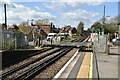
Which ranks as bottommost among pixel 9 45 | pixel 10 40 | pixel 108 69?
pixel 108 69

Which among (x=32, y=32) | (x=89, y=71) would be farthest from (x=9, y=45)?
(x=32, y=32)

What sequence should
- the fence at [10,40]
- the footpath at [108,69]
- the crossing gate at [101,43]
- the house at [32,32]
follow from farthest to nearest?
the house at [32,32] < the crossing gate at [101,43] < the fence at [10,40] < the footpath at [108,69]

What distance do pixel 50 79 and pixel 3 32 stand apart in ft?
53.2

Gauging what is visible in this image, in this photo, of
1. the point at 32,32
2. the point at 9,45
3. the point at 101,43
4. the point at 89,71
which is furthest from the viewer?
the point at 32,32

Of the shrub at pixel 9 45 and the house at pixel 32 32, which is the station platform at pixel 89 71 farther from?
the house at pixel 32 32

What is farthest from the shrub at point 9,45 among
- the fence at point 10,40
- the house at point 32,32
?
the house at point 32,32

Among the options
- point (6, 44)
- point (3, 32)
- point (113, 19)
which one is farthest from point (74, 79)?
point (113, 19)

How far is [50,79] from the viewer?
377 inches

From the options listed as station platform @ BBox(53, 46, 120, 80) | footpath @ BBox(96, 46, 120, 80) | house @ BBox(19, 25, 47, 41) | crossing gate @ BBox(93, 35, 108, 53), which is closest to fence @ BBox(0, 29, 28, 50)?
house @ BBox(19, 25, 47, 41)

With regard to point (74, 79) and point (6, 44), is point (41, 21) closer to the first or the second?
point (6, 44)

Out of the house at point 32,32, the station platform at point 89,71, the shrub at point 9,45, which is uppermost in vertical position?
the house at point 32,32

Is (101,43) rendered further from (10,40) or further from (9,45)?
(10,40)

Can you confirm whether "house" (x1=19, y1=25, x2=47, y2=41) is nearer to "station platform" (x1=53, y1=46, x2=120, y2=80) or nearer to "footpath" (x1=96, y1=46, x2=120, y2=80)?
"footpath" (x1=96, y1=46, x2=120, y2=80)

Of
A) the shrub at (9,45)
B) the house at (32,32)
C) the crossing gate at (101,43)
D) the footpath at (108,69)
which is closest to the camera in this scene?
the footpath at (108,69)
